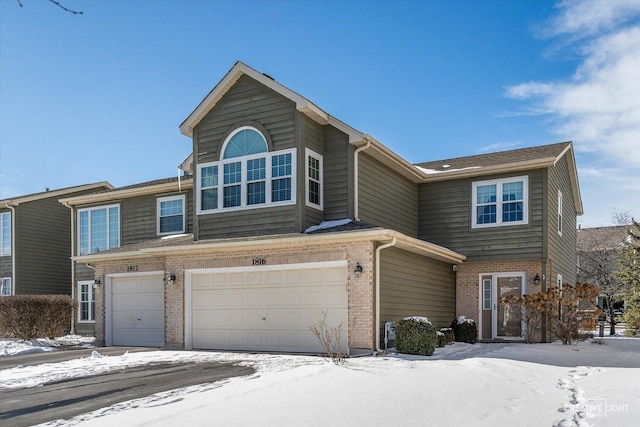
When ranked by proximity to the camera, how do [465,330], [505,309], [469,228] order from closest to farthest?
1. [465,330]
2. [505,309]
3. [469,228]

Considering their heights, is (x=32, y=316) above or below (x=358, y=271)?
below

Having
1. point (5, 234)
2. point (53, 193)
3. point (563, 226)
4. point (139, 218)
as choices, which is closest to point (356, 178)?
point (563, 226)

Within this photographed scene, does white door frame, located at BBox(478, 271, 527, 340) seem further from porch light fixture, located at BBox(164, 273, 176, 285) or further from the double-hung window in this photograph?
the double-hung window

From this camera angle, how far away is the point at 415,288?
53.7 feet

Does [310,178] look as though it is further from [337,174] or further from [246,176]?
[246,176]

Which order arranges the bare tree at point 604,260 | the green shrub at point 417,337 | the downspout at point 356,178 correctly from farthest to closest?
the bare tree at point 604,260 < the downspout at point 356,178 < the green shrub at point 417,337

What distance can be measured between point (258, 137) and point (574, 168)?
12.9 m

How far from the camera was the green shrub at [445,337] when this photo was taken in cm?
1587

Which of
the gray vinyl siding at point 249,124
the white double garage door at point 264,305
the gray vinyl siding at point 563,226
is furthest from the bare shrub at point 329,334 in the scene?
the gray vinyl siding at point 563,226

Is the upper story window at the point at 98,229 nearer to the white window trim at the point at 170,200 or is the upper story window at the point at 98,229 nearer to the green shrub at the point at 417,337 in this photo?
the white window trim at the point at 170,200

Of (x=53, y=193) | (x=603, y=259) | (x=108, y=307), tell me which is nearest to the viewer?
(x=108, y=307)

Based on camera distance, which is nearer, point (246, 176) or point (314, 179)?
point (314, 179)

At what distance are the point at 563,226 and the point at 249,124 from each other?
486 inches

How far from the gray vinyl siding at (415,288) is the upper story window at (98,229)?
12.5 meters
